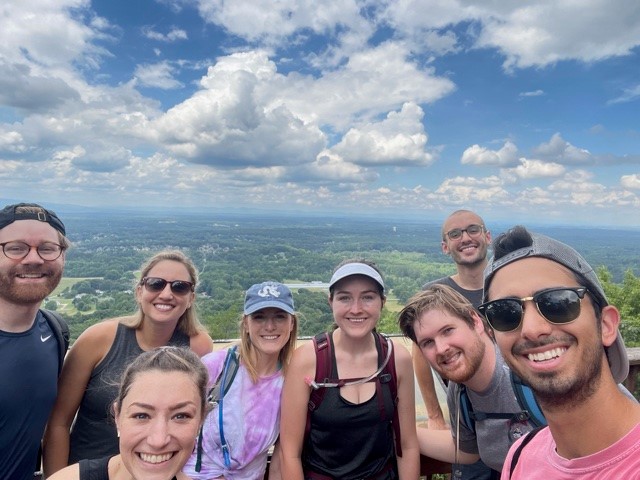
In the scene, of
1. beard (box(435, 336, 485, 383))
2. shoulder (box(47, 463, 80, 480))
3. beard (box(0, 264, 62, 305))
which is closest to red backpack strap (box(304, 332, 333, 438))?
beard (box(435, 336, 485, 383))

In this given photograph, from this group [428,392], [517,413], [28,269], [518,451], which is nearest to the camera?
[518,451]

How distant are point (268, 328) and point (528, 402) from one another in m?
1.64

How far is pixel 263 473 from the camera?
2.61 m

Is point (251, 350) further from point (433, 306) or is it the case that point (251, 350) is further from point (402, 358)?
point (433, 306)

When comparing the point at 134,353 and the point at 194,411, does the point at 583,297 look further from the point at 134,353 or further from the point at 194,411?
the point at 134,353

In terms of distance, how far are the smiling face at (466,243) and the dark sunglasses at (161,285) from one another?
9.59ft

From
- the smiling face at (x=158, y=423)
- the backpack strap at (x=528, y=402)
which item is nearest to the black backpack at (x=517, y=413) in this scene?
the backpack strap at (x=528, y=402)

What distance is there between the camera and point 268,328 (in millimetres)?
2758

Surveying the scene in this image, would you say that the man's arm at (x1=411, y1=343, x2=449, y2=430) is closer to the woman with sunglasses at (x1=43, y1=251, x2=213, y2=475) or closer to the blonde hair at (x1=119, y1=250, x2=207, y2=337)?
the blonde hair at (x1=119, y1=250, x2=207, y2=337)

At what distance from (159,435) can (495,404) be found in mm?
1857

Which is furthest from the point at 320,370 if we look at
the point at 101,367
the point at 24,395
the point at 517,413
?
the point at 24,395

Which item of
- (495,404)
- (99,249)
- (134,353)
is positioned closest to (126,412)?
(134,353)

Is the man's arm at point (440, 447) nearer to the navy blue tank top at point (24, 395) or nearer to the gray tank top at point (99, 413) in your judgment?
the gray tank top at point (99, 413)

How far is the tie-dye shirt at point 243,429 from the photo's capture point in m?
2.49
